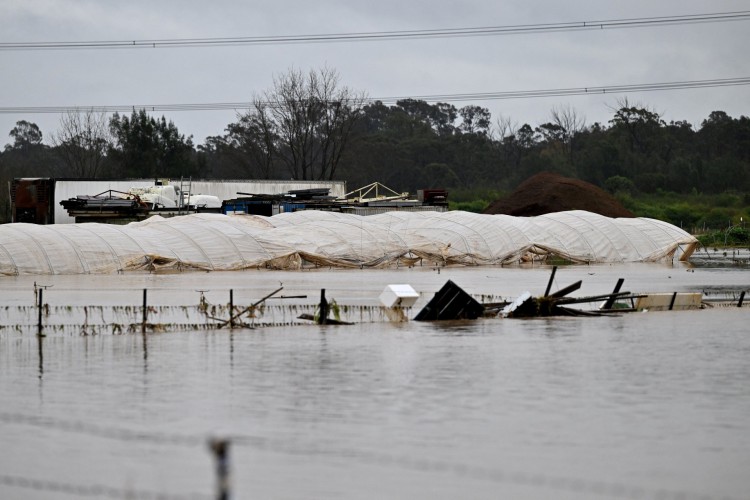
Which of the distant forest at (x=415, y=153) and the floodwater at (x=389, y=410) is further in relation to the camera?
the distant forest at (x=415, y=153)

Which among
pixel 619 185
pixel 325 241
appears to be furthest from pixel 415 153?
pixel 325 241

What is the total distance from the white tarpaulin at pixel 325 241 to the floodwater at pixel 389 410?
530 inches

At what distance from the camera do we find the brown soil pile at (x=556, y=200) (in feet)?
216

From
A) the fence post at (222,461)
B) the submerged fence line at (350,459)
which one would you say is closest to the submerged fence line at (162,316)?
the submerged fence line at (350,459)

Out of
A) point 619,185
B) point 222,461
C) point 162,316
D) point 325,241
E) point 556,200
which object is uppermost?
point 619,185

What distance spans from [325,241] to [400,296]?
70.9 ft

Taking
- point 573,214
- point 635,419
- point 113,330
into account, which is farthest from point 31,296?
point 573,214

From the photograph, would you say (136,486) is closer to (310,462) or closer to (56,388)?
(310,462)

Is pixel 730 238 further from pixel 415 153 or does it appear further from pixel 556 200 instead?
pixel 415 153

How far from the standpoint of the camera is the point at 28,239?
128 feet

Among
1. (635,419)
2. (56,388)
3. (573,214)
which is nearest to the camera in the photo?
(635,419)

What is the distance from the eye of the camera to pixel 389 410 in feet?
48.9

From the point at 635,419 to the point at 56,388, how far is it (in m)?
7.91

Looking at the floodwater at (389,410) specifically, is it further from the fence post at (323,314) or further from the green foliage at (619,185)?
the green foliage at (619,185)
